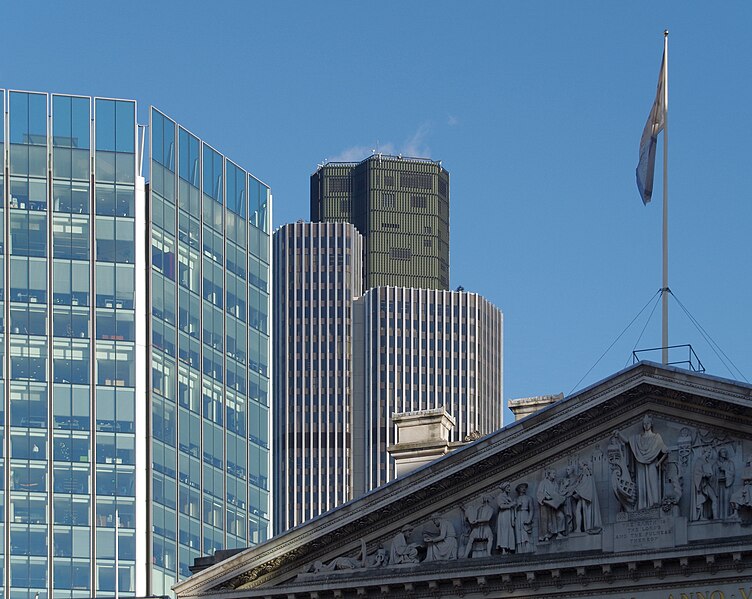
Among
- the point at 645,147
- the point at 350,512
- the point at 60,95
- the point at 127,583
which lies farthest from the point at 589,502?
the point at 60,95

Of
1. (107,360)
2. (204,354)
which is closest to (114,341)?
(107,360)

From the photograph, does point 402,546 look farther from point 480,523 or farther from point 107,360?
point 107,360

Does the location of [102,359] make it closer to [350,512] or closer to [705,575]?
[350,512]

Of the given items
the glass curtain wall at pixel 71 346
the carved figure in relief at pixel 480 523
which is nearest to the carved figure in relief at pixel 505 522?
the carved figure in relief at pixel 480 523

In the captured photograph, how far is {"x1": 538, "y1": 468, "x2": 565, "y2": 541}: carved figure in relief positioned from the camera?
230 feet

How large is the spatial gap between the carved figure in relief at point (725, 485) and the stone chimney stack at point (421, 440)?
13261 mm

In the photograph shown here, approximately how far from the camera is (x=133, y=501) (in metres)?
121

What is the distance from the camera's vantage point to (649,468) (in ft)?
227

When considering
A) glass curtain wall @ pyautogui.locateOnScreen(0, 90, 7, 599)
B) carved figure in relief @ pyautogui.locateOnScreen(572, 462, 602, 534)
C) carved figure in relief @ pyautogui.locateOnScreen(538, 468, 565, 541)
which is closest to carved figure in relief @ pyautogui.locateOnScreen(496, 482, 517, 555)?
carved figure in relief @ pyautogui.locateOnScreen(538, 468, 565, 541)

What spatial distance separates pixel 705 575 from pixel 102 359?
60.1 metres

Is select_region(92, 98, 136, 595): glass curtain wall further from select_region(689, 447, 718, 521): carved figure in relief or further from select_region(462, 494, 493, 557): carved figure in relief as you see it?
select_region(689, 447, 718, 521): carved figure in relief

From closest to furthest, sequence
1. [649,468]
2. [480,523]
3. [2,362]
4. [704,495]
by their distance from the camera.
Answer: [704,495] < [649,468] < [480,523] < [2,362]

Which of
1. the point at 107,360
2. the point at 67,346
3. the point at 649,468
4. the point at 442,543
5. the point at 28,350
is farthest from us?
the point at 107,360

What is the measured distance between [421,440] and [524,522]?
378 inches
